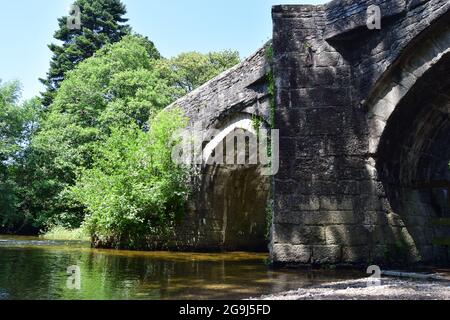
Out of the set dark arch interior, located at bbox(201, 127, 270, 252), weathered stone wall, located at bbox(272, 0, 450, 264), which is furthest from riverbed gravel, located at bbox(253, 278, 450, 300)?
dark arch interior, located at bbox(201, 127, 270, 252)

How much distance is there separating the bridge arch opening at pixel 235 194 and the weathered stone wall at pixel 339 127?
2994 millimetres

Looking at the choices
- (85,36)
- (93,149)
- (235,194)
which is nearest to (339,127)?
(235,194)

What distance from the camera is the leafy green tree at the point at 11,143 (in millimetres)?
19719

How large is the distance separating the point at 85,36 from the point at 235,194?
23.8m

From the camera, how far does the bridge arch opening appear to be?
1112 cm

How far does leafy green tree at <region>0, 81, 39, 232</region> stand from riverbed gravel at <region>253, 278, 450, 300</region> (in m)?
17.9

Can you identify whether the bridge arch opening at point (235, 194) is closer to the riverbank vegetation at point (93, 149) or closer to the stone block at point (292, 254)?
the riverbank vegetation at point (93, 149)

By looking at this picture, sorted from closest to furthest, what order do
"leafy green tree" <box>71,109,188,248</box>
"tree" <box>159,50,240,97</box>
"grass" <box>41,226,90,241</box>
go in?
"leafy green tree" <box>71,109,188,248</box> → "grass" <box>41,226,90,241</box> → "tree" <box>159,50,240,97</box>

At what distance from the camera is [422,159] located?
819 cm

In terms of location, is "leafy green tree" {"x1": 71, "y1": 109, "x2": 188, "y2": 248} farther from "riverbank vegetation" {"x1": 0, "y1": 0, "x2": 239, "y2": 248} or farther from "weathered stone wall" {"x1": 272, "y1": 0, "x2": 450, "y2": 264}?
"weathered stone wall" {"x1": 272, "y1": 0, "x2": 450, "y2": 264}

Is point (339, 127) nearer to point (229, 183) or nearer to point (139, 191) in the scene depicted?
point (229, 183)
